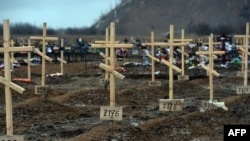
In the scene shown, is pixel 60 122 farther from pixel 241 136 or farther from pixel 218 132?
pixel 241 136

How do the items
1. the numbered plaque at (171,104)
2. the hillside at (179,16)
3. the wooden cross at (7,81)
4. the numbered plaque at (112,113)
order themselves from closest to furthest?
the wooden cross at (7,81) → the numbered plaque at (112,113) → the numbered plaque at (171,104) → the hillside at (179,16)

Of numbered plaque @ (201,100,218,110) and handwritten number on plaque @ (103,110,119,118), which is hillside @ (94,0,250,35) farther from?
handwritten number on plaque @ (103,110,119,118)

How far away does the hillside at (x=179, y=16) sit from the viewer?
92881 mm

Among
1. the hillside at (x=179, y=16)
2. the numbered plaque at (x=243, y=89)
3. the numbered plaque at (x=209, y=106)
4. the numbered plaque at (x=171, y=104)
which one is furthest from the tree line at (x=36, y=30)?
the numbered plaque at (x=209, y=106)

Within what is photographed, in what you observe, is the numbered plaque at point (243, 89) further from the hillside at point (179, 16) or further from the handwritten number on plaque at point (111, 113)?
A: the hillside at point (179, 16)

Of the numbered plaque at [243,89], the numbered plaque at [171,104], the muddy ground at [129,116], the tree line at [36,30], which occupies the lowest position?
the muddy ground at [129,116]

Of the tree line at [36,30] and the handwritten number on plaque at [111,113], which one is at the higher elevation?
the tree line at [36,30]

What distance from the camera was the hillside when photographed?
92.9m

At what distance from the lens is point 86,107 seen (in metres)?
21.2

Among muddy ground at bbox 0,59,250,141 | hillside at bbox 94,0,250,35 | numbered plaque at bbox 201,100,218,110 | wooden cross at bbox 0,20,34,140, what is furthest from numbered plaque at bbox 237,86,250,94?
hillside at bbox 94,0,250,35

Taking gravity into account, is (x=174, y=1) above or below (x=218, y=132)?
above

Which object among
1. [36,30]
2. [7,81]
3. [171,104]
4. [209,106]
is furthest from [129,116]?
[36,30]

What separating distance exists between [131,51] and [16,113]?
41852 mm

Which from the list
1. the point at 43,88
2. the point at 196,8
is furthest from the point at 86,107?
the point at 196,8
